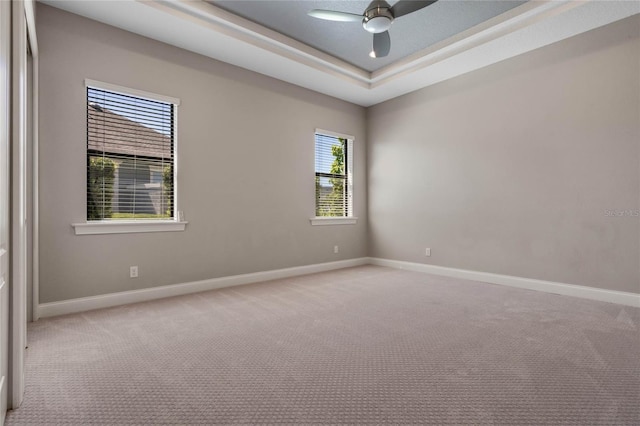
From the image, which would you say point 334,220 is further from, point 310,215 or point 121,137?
point 121,137

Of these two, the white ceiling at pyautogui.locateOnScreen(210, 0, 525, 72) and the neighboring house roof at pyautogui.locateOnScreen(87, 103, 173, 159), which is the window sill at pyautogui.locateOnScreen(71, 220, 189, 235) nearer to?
the neighboring house roof at pyautogui.locateOnScreen(87, 103, 173, 159)

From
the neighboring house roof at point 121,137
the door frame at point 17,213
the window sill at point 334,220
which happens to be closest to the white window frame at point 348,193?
the window sill at point 334,220

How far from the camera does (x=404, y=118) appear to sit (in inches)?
211

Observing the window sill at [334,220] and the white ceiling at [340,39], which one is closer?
the white ceiling at [340,39]

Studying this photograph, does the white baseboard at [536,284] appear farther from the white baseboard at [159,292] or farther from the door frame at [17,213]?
the door frame at [17,213]

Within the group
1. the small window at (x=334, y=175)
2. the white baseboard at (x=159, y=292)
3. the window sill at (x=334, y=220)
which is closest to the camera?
the white baseboard at (x=159, y=292)

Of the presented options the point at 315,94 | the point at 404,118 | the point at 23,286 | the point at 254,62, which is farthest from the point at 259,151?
the point at 23,286

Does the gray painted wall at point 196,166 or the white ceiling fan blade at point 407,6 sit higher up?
the white ceiling fan blade at point 407,6

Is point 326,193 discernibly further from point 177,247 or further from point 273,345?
point 273,345

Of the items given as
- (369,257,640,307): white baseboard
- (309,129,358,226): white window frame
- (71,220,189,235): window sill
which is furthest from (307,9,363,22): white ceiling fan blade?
(369,257,640,307): white baseboard

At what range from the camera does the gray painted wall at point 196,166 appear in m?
3.08

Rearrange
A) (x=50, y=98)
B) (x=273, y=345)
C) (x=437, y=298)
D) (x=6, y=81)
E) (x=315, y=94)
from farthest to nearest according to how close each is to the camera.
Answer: (x=315, y=94) → (x=437, y=298) → (x=50, y=98) → (x=273, y=345) → (x=6, y=81)

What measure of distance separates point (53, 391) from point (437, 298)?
3306 millimetres

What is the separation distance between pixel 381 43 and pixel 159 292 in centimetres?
353
